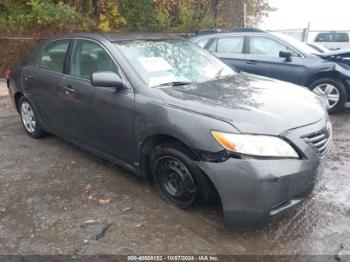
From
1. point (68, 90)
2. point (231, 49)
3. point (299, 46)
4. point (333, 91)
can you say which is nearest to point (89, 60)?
point (68, 90)

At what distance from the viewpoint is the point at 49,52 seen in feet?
16.1

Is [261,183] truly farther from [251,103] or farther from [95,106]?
[95,106]

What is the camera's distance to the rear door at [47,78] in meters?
4.55

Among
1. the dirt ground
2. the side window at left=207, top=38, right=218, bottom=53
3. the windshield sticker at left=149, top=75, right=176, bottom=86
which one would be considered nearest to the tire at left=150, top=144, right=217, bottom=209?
the dirt ground

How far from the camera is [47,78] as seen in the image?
15.4 feet

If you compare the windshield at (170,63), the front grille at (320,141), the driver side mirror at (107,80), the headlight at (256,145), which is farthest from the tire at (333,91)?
the driver side mirror at (107,80)

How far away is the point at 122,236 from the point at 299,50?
5.17 meters

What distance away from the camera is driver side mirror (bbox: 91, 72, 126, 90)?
3.52 m

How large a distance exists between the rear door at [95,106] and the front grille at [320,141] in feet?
5.26

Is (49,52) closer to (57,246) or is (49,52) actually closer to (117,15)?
(57,246)

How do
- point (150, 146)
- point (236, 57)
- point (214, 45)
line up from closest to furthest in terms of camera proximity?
point (150, 146) < point (236, 57) < point (214, 45)

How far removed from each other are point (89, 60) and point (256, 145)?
7.43ft

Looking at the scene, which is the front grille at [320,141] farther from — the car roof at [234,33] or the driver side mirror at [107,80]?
the car roof at [234,33]

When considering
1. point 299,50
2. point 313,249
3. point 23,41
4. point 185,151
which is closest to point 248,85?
point 185,151
